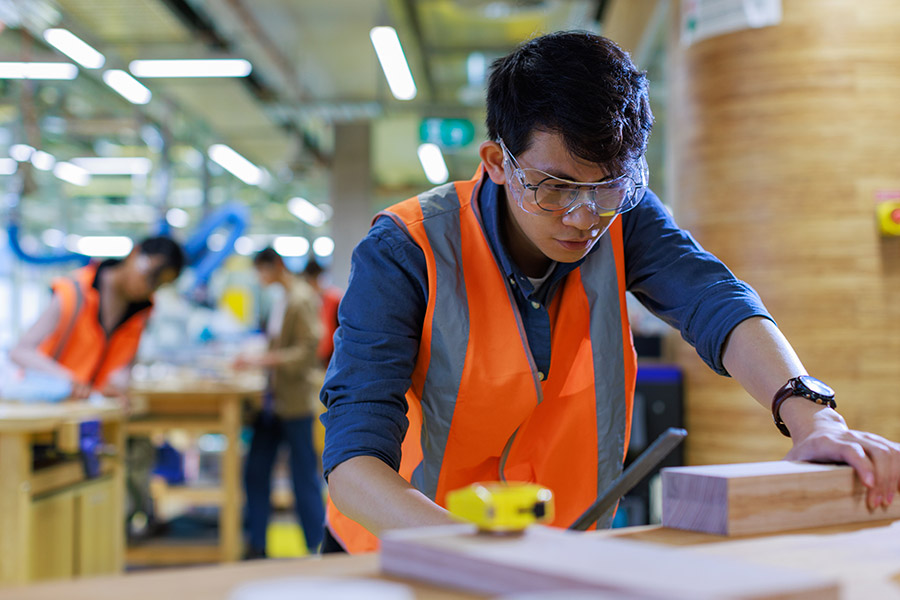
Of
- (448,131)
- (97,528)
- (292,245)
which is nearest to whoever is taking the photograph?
(97,528)

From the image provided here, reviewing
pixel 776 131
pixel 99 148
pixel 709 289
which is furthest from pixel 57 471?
pixel 99 148

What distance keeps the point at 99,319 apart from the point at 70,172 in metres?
8.88

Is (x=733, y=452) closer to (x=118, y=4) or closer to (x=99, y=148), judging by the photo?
(x=118, y=4)

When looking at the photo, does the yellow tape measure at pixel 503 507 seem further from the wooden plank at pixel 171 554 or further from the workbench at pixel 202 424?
the wooden plank at pixel 171 554

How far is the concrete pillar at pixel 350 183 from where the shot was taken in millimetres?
11258

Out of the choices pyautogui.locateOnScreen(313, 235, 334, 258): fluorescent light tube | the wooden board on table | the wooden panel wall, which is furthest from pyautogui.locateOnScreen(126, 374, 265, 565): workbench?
pyautogui.locateOnScreen(313, 235, 334, 258): fluorescent light tube

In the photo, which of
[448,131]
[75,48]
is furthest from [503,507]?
[448,131]

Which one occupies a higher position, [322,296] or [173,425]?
[322,296]

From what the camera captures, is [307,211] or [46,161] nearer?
[46,161]

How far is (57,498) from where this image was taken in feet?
10.9

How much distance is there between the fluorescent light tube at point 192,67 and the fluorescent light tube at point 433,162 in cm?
403

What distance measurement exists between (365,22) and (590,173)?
305 inches

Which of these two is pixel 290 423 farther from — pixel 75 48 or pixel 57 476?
pixel 75 48

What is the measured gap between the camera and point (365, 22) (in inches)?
333
